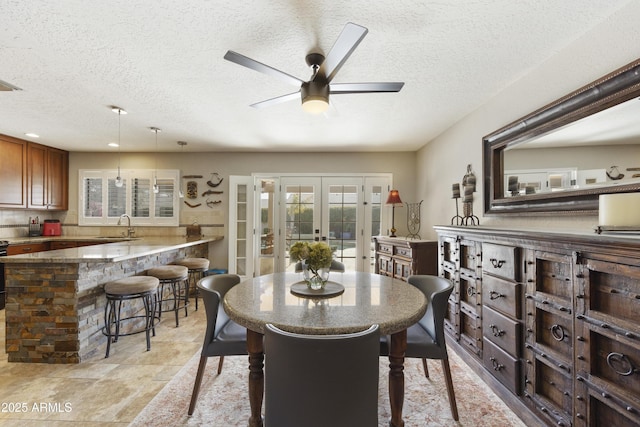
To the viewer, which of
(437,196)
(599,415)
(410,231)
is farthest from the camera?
(410,231)

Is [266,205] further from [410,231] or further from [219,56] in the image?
[219,56]

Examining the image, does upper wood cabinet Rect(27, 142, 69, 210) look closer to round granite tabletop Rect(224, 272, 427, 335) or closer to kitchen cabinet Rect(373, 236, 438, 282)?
round granite tabletop Rect(224, 272, 427, 335)

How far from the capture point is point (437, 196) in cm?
410

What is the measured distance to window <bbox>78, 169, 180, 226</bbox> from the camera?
5008 mm

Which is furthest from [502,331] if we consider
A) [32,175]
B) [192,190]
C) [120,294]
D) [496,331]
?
[32,175]

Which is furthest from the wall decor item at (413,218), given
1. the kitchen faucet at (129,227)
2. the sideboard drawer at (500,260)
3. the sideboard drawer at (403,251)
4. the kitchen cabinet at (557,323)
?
the kitchen faucet at (129,227)

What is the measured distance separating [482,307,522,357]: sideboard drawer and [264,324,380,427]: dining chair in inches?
48.9

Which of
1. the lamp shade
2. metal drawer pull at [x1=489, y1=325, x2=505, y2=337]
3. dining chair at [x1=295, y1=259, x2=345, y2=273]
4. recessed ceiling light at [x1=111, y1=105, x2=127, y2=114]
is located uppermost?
recessed ceiling light at [x1=111, y1=105, x2=127, y2=114]

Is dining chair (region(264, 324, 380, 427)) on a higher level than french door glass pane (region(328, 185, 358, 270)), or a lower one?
lower

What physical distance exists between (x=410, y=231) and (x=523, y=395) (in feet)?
10.6

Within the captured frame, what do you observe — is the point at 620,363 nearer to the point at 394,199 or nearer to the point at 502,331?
the point at 502,331

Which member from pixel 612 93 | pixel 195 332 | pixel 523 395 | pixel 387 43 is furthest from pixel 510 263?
pixel 195 332

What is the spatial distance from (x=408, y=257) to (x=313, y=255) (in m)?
2.12

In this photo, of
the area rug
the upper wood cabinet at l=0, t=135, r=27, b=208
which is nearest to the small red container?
the upper wood cabinet at l=0, t=135, r=27, b=208
